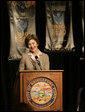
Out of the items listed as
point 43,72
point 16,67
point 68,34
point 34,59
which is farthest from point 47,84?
point 68,34

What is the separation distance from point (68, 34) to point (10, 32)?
1.24m

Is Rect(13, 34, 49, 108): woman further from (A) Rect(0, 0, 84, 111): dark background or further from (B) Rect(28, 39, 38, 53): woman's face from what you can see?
(A) Rect(0, 0, 84, 111): dark background

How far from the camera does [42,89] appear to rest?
306 centimetres

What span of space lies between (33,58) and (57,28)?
98 centimetres

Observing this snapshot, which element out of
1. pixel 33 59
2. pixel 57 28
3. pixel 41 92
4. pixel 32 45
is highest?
pixel 57 28

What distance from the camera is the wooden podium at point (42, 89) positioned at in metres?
2.99

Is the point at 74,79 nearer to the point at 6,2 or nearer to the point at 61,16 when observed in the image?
the point at 61,16

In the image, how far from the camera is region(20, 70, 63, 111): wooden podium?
2.99 m

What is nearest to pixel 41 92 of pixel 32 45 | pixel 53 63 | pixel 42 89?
pixel 42 89

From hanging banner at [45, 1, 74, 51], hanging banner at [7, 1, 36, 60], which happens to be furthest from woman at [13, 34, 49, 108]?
hanging banner at [45, 1, 74, 51]

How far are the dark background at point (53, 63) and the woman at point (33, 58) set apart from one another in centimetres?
40

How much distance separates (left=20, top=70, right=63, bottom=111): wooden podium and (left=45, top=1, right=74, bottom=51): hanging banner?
1.18 m

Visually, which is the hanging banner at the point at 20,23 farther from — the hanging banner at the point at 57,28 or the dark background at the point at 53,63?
the hanging banner at the point at 57,28

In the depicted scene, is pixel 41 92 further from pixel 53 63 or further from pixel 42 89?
pixel 53 63
